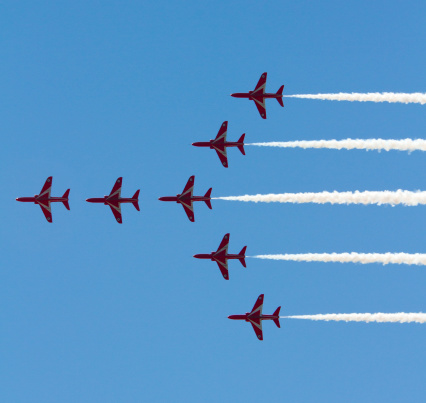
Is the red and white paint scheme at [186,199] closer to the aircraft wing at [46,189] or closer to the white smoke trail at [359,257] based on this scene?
the aircraft wing at [46,189]

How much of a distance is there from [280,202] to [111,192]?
23.9 meters

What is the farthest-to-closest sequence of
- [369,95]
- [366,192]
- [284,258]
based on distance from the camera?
[369,95] → [284,258] → [366,192]

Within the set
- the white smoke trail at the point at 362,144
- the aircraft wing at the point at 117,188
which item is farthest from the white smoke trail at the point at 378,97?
the aircraft wing at the point at 117,188

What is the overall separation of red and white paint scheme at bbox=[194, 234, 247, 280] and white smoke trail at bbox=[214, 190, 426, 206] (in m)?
6.09

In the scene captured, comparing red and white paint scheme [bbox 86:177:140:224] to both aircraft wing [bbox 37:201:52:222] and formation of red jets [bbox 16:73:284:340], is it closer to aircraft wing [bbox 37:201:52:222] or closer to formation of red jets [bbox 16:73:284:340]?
formation of red jets [bbox 16:73:284:340]

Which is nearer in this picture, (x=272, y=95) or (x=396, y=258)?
(x=396, y=258)

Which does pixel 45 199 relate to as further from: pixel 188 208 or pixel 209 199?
pixel 209 199

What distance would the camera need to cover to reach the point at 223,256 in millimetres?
98875

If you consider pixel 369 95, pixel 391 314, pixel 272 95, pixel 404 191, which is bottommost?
pixel 391 314

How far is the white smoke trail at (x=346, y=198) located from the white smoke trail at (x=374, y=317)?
10.3 metres

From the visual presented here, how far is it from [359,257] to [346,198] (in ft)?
18.7

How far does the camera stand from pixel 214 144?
335 ft

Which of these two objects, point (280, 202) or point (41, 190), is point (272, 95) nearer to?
point (280, 202)

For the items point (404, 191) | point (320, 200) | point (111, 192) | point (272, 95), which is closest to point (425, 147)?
point (404, 191)
